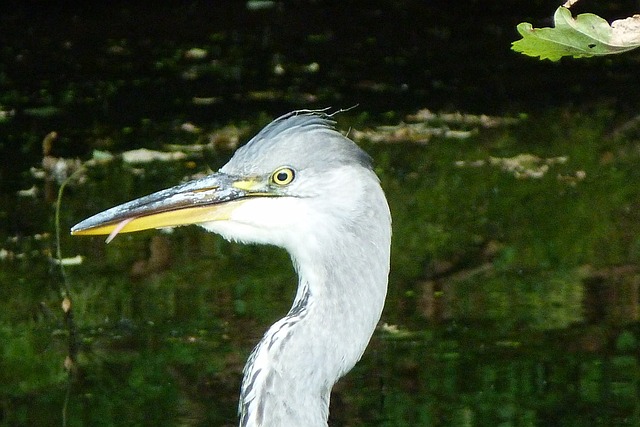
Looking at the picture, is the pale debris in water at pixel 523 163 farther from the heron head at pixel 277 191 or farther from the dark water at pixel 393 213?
the heron head at pixel 277 191

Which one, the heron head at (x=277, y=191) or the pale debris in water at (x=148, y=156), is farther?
the pale debris in water at (x=148, y=156)

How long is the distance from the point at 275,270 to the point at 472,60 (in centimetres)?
377

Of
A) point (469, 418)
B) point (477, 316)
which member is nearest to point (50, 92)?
point (477, 316)

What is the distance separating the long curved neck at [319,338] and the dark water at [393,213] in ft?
5.33

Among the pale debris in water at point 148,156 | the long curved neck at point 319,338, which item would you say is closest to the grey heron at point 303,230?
the long curved neck at point 319,338

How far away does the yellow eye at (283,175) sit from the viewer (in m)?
3.13

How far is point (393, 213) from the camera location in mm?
6523

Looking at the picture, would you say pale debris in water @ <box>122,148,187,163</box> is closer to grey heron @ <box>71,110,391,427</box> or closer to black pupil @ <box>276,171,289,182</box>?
grey heron @ <box>71,110,391,427</box>

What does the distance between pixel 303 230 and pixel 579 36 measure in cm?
123

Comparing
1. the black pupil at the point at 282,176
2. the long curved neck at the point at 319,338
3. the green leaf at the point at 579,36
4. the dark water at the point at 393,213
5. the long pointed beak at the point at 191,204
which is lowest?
the dark water at the point at 393,213

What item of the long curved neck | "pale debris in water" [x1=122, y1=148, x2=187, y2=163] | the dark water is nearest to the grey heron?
the long curved neck

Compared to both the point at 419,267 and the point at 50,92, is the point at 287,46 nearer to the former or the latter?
the point at 50,92

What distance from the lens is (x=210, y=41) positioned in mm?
10055

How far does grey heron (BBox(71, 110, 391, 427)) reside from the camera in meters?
2.98
